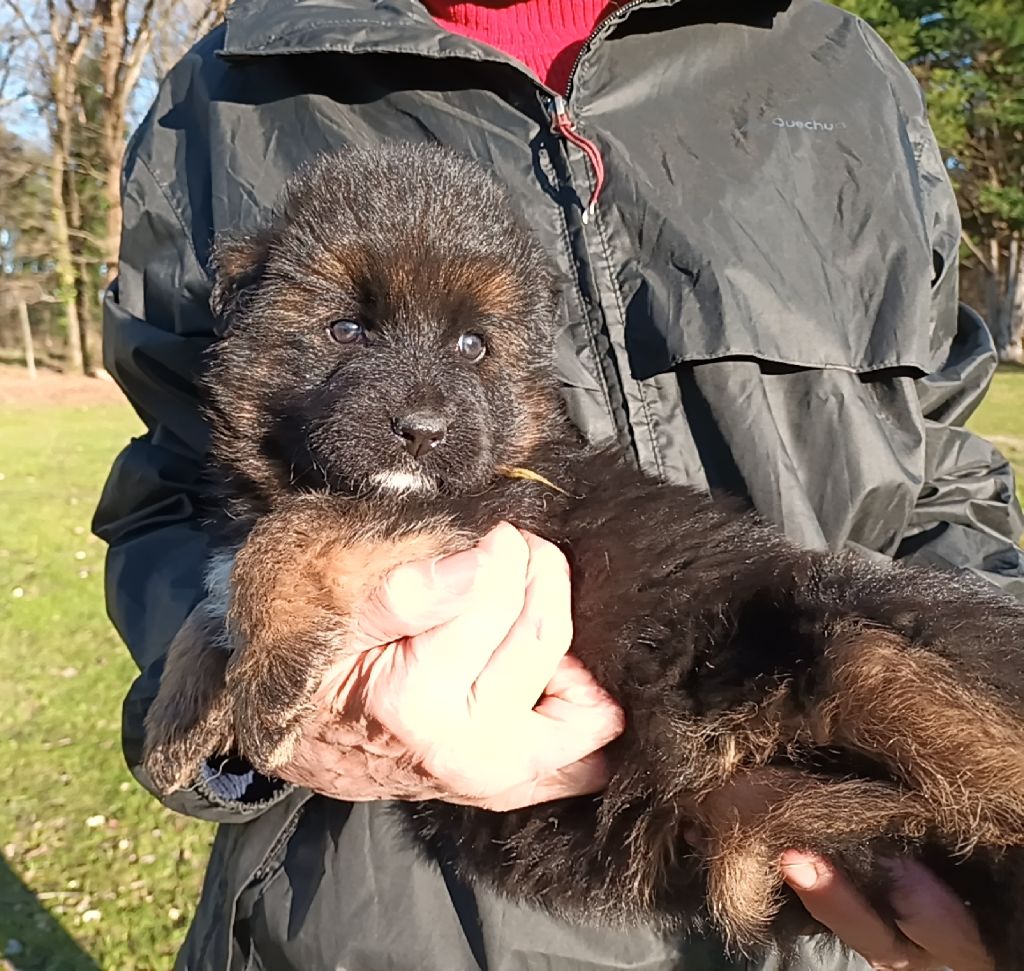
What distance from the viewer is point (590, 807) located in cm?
168

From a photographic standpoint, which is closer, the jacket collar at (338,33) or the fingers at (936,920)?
the fingers at (936,920)

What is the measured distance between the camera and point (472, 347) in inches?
80.3

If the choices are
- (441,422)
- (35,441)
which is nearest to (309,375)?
(441,422)

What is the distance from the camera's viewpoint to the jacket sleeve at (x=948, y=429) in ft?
6.61

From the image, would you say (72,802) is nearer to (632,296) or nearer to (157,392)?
(157,392)

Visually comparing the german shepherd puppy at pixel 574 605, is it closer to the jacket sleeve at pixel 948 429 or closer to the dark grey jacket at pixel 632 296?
the dark grey jacket at pixel 632 296

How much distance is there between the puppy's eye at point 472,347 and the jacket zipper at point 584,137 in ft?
1.08

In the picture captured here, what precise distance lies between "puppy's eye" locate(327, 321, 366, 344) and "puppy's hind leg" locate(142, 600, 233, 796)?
584 millimetres

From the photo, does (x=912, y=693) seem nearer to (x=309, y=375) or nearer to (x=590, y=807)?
(x=590, y=807)

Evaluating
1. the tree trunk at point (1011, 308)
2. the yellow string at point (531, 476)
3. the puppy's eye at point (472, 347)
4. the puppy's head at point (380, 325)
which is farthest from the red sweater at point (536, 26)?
the tree trunk at point (1011, 308)

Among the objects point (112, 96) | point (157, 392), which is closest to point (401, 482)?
point (157, 392)

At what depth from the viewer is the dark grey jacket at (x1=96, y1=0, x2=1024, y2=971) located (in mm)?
1804

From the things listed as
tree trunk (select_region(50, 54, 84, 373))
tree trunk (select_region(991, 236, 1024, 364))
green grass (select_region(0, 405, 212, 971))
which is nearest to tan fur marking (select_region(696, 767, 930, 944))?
green grass (select_region(0, 405, 212, 971))

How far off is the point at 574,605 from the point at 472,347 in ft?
2.04
